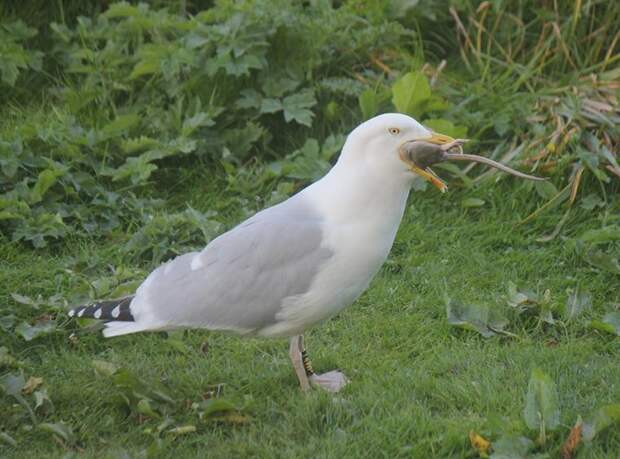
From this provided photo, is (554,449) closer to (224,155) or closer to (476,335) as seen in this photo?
(476,335)

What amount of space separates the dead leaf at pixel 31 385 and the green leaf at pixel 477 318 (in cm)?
168

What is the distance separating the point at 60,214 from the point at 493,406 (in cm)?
249

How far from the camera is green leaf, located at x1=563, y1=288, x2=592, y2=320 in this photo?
15.9 ft

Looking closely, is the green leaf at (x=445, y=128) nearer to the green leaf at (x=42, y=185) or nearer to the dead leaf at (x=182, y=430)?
the green leaf at (x=42, y=185)

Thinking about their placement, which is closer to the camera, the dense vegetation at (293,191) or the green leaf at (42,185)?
the dense vegetation at (293,191)

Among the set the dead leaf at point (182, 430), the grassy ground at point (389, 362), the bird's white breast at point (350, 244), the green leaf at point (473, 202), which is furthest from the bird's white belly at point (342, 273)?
the green leaf at point (473, 202)

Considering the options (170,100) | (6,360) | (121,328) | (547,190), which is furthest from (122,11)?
(121,328)

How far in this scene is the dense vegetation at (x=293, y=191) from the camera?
4.10 m

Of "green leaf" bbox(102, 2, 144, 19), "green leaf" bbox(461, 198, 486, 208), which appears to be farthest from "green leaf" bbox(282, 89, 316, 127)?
"green leaf" bbox(102, 2, 144, 19)

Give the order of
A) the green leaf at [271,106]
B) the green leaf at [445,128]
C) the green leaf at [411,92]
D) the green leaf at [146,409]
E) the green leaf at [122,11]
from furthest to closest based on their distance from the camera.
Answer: the green leaf at [122,11]
the green leaf at [271,106]
the green leaf at [411,92]
the green leaf at [445,128]
the green leaf at [146,409]

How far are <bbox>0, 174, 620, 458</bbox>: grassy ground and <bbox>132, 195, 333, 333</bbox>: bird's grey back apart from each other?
0.99ft

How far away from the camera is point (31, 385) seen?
4.30 m

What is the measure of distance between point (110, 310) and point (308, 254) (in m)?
0.83

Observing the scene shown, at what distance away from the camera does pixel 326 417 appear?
4062 millimetres
